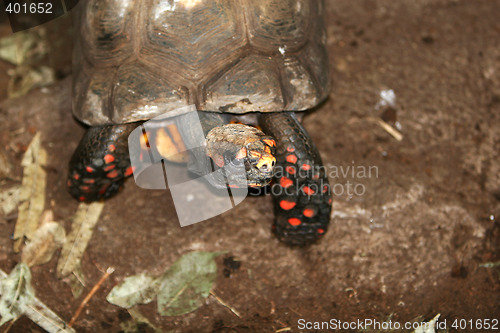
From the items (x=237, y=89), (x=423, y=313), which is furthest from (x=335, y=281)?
(x=237, y=89)

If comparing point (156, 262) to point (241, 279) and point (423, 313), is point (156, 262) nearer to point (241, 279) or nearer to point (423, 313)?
point (241, 279)

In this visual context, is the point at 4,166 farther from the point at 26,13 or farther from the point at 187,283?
the point at 26,13

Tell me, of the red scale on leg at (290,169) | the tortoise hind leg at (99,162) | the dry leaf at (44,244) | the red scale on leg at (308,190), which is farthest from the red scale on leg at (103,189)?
the red scale on leg at (308,190)

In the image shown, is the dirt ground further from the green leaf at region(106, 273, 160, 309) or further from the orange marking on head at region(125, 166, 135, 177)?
the orange marking on head at region(125, 166, 135, 177)

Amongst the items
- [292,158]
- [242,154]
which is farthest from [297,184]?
[242,154]

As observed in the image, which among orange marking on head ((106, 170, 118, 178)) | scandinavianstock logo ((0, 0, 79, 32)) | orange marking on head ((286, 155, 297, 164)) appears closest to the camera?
orange marking on head ((286, 155, 297, 164))

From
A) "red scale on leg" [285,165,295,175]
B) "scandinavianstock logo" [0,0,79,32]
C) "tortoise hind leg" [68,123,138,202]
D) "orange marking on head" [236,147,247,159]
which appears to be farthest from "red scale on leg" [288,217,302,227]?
"scandinavianstock logo" [0,0,79,32]
